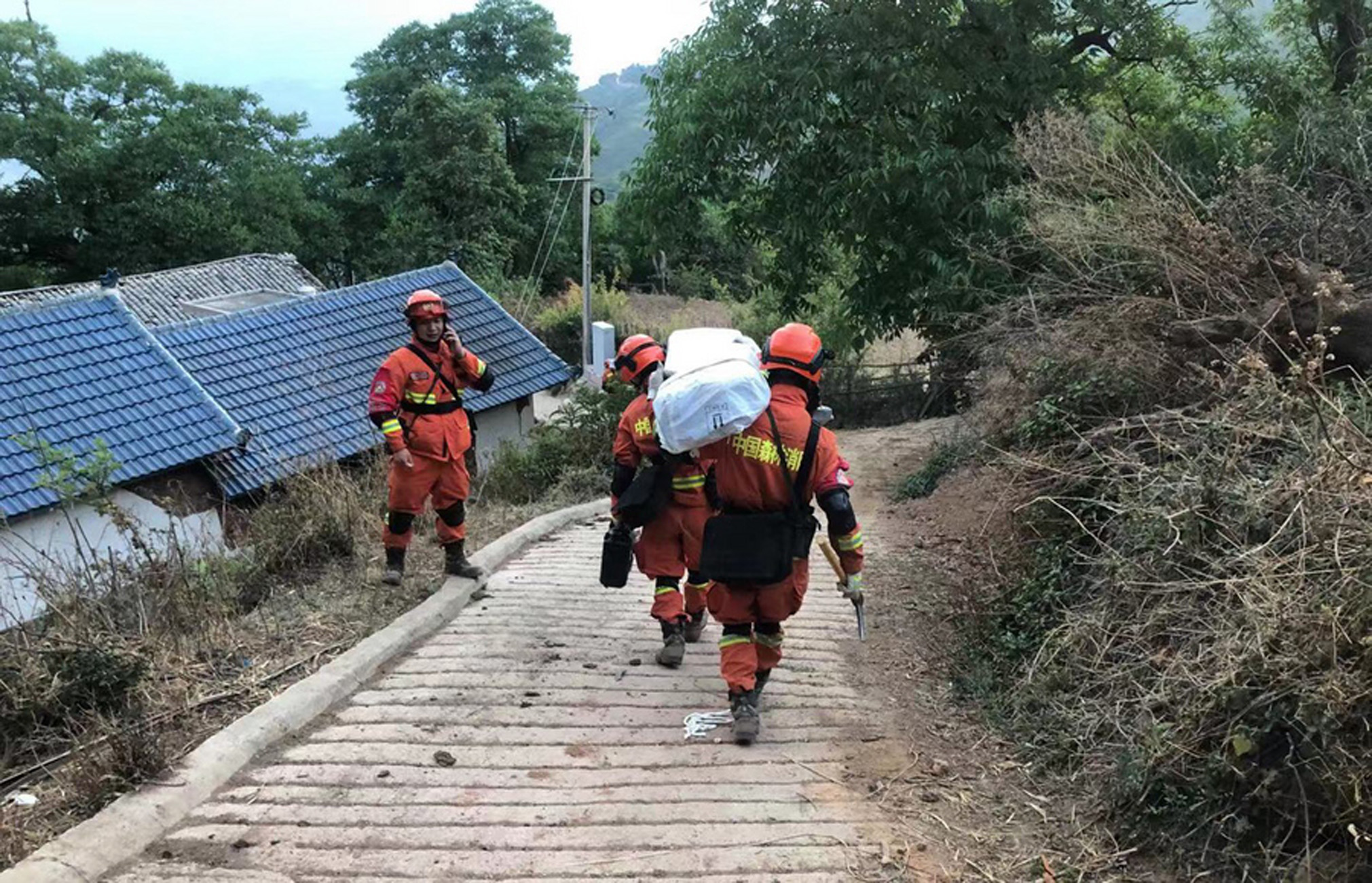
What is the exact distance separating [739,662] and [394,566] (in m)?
2.66

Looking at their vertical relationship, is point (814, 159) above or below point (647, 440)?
above

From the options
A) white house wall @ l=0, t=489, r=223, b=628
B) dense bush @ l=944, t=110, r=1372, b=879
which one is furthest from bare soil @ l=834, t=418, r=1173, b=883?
white house wall @ l=0, t=489, r=223, b=628

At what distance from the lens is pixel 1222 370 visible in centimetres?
519

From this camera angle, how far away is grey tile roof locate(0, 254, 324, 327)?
27.2m

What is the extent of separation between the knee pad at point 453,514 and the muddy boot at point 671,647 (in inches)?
64.5

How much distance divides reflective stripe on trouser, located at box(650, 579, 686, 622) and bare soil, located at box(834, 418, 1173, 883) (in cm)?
106

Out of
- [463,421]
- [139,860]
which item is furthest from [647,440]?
[139,860]

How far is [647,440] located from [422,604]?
177cm

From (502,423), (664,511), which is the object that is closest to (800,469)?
(664,511)

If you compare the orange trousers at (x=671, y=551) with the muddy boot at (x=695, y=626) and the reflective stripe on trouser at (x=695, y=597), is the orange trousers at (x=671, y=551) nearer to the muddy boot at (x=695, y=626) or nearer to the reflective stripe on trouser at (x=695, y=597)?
the reflective stripe on trouser at (x=695, y=597)

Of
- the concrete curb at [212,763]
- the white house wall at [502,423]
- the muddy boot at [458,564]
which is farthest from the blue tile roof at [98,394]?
the concrete curb at [212,763]

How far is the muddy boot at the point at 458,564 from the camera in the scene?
639 centimetres

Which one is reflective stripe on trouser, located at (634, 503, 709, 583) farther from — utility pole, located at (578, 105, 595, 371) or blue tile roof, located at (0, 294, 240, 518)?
utility pole, located at (578, 105, 595, 371)

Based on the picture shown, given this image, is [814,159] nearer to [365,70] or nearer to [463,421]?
[463,421]
